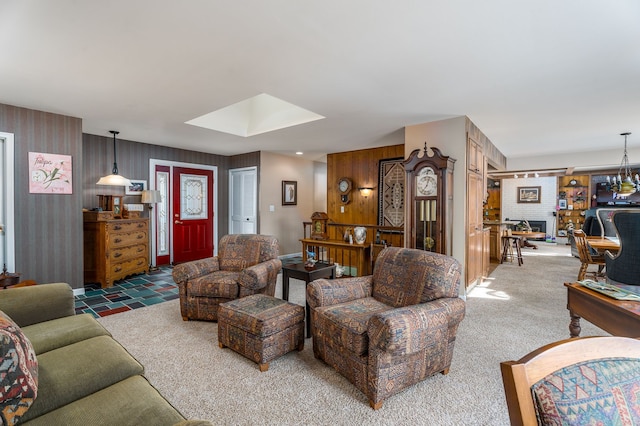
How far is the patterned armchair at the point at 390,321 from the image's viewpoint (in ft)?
5.95

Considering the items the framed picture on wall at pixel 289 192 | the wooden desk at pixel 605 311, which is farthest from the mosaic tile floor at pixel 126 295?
the wooden desk at pixel 605 311

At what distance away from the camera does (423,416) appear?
1.79 metres

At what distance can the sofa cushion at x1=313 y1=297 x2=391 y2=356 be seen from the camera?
1.93 metres

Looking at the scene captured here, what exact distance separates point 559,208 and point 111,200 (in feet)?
42.2

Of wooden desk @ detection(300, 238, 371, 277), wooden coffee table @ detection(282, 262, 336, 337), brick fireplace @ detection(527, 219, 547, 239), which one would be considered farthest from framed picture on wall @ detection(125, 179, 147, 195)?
brick fireplace @ detection(527, 219, 547, 239)

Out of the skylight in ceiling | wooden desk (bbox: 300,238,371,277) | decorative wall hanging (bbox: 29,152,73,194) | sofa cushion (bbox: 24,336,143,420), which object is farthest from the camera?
the skylight in ceiling

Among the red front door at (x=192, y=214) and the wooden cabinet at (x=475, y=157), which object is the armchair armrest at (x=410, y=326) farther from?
the red front door at (x=192, y=214)

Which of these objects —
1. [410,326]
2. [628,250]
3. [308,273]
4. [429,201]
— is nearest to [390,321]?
[410,326]

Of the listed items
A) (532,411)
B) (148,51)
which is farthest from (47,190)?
(532,411)

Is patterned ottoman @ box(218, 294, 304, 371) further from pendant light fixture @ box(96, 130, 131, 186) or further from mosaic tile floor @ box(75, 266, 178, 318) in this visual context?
pendant light fixture @ box(96, 130, 131, 186)

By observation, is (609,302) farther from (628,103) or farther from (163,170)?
(163,170)

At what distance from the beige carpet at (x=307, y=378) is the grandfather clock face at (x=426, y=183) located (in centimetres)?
156

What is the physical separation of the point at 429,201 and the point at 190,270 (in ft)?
10.0

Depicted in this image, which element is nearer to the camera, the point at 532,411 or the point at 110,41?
the point at 532,411
